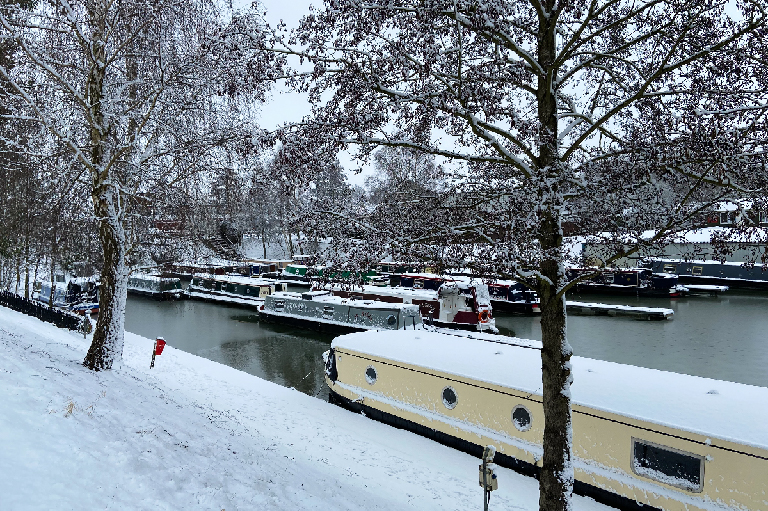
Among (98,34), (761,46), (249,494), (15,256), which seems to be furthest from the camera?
(15,256)

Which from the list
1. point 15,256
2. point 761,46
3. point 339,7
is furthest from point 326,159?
point 15,256

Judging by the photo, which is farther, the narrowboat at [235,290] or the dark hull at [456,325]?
the narrowboat at [235,290]

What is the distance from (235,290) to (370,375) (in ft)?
89.3

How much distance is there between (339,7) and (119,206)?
7578 mm

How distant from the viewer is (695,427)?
6.93 meters

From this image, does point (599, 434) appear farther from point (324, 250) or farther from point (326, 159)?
point (326, 159)

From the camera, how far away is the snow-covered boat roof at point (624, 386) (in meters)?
7.04

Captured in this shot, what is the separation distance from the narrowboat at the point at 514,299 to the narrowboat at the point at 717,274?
51.4ft

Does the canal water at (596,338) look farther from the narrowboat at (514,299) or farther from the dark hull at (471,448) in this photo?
the dark hull at (471,448)

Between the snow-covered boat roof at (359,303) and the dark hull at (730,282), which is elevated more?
the dark hull at (730,282)

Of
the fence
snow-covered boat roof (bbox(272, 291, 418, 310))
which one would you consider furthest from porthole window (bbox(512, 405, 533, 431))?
the fence

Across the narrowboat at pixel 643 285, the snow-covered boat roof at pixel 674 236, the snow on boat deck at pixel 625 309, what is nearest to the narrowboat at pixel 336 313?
the snow on boat deck at pixel 625 309

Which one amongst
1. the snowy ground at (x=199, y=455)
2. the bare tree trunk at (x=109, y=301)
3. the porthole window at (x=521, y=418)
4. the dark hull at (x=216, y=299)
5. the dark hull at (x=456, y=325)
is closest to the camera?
the snowy ground at (x=199, y=455)

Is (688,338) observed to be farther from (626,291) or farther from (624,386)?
(624,386)
